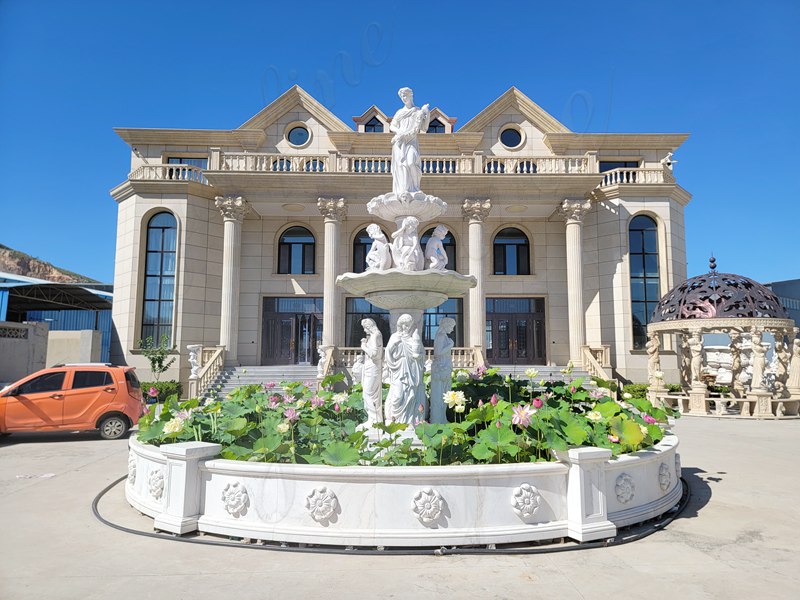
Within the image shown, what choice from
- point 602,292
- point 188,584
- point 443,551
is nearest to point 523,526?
point 443,551

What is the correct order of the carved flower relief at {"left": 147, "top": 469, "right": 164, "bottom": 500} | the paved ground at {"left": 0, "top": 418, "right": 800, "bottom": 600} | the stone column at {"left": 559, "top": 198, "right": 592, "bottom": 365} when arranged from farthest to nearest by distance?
the stone column at {"left": 559, "top": 198, "right": 592, "bottom": 365} < the carved flower relief at {"left": 147, "top": 469, "right": 164, "bottom": 500} < the paved ground at {"left": 0, "top": 418, "right": 800, "bottom": 600}

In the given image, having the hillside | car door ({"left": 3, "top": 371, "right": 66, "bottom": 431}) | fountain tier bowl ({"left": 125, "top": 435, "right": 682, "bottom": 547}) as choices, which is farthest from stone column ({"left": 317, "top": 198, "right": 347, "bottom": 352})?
the hillside

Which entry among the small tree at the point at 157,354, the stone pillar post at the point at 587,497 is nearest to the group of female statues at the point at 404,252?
the stone pillar post at the point at 587,497

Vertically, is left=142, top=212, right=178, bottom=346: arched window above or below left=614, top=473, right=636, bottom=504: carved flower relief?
above

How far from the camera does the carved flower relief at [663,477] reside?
243 inches

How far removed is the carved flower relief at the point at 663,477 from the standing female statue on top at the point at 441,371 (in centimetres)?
304

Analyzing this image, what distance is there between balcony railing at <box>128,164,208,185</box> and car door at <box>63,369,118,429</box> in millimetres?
12853

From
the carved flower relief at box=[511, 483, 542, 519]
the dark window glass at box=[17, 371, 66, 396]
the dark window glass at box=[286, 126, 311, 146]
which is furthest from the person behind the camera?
the dark window glass at box=[286, 126, 311, 146]

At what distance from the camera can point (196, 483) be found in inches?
213

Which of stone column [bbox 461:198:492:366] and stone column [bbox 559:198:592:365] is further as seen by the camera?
stone column [bbox 559:198:592:365]

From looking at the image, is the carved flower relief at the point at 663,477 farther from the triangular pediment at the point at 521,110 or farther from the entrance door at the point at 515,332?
the triangular pediment at the point at 521,110

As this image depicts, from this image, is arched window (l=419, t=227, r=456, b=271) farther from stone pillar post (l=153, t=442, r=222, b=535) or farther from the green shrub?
stone pillar post (l=153, t=442, r=222, b=535)

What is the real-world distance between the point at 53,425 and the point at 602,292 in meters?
21.7

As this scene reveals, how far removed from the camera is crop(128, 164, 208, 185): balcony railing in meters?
23.3
